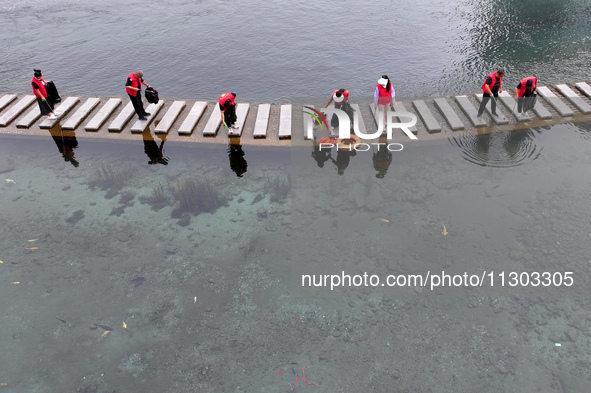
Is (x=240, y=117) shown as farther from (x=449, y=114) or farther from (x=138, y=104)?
(x=449, y=114)

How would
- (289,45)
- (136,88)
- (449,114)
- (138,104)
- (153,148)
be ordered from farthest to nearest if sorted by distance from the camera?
(289,45), (449,114), (153,148), (138,104), (136,88)

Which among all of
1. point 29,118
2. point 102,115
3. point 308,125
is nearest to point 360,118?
point 308,125

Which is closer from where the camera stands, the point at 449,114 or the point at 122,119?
the point at 449,114

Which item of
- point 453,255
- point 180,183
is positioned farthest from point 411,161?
point 180,183

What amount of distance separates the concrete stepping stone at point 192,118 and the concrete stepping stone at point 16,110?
7.00m

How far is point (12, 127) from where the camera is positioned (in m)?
14.3

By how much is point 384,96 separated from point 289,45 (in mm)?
10272

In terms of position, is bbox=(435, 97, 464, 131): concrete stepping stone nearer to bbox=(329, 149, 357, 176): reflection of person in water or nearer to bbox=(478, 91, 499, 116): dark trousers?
bbox=(478, 91, 499, 116): dark trousers

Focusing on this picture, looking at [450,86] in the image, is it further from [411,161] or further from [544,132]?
[411,161]

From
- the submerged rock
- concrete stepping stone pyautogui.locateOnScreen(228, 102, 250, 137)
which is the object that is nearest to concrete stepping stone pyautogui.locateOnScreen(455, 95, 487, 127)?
concrete stepping stone pyautogui.locateOnScreen(228, 102, 250, 137)

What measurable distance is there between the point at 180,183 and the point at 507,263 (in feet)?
33.0

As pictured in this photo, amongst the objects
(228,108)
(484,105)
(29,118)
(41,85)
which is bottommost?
(29,118)

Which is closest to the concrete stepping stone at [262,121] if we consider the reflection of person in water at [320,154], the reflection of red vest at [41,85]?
the reflection of person in water at [320,154]

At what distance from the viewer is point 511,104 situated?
14.5 metres
